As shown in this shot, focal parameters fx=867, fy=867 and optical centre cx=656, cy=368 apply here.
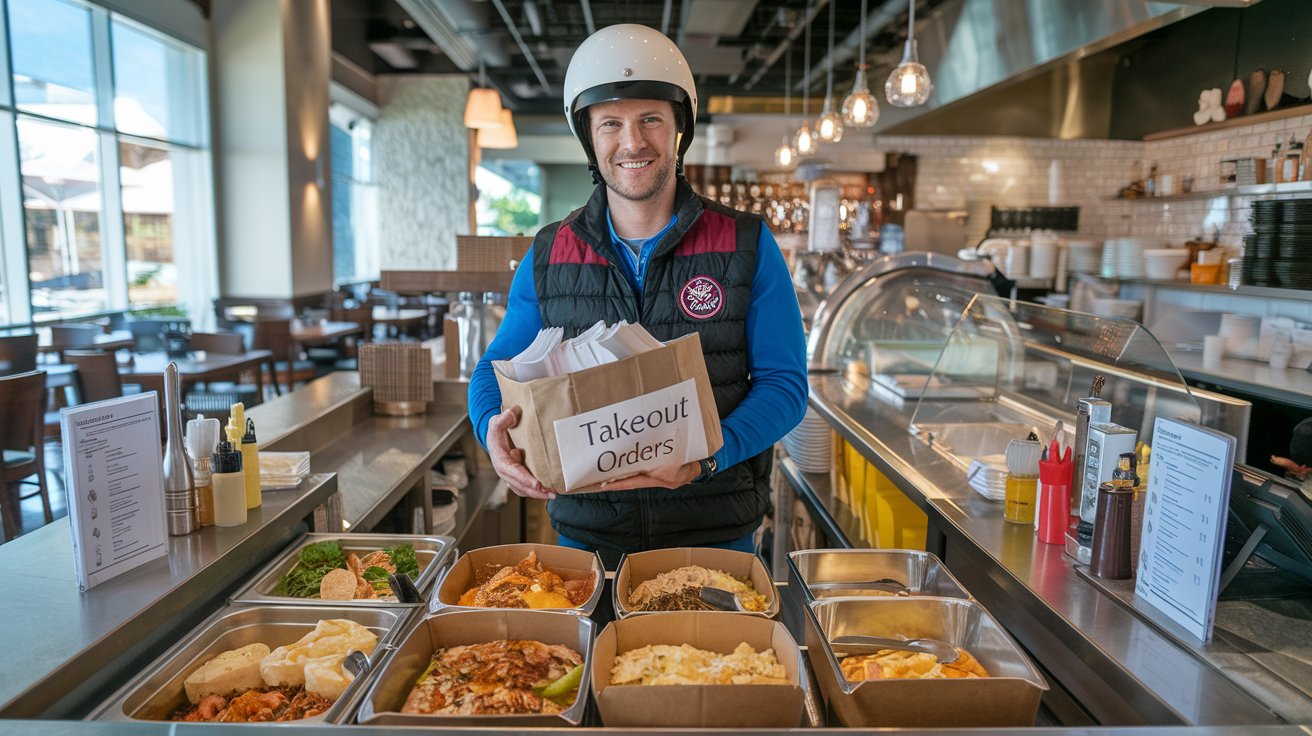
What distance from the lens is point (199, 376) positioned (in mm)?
5648

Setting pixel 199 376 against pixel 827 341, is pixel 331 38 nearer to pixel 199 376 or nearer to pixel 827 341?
pixel 199 376

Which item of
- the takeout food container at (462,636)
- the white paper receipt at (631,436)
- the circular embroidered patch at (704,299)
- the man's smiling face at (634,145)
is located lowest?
the takeout food container at (462,636)

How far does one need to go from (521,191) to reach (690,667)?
23.2 meters

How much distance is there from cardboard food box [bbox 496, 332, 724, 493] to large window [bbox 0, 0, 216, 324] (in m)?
7.54

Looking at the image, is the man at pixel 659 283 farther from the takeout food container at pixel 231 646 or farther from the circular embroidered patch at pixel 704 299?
the takeout food container at pixel 231 646

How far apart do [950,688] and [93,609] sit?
1289 mm

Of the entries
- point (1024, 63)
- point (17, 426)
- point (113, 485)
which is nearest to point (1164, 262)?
point (1024, 63)

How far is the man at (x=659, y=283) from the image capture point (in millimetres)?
1836

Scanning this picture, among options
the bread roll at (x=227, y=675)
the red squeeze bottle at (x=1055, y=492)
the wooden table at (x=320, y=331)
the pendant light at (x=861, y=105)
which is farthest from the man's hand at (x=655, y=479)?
the wooden table at (x=320, y=331)

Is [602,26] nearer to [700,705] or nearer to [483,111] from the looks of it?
[483,111]

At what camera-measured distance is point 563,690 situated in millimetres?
1228

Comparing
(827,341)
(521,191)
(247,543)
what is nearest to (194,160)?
(827,341)

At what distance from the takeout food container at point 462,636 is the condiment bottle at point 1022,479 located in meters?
1.04

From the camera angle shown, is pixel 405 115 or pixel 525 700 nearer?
pixel 525 700
